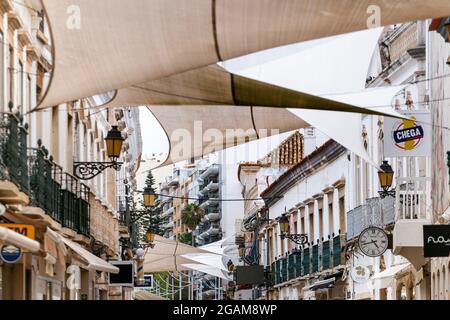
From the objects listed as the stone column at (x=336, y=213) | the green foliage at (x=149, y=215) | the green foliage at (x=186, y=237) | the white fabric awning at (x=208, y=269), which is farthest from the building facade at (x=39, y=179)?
the green foliage at (x=186, y=237)

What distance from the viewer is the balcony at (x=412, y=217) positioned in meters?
24.8

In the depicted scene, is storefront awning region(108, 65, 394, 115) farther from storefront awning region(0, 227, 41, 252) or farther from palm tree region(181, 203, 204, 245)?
palm tree region(181, 203, 204, 245)

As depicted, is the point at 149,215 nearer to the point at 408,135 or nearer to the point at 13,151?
the point at 408,135

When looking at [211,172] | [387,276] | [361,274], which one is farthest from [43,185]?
[211,172]

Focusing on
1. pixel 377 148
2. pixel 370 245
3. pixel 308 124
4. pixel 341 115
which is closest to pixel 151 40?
pixel 341 115

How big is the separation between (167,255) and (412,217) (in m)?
23.6

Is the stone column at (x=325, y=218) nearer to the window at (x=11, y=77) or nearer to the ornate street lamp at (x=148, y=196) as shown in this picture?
the ornate street lamp at (x=148, y=196)

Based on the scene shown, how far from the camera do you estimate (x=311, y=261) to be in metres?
42.4

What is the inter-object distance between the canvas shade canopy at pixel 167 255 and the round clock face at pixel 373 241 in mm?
21356

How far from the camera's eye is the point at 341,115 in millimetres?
19234

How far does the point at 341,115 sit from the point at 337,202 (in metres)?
21.1

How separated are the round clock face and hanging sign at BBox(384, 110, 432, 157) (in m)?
3.37

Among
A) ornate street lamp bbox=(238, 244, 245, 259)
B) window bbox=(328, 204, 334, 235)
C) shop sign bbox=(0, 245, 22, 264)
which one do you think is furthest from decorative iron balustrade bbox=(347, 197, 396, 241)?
ornate street lamp bbox=(238, 244, 245, 259)
